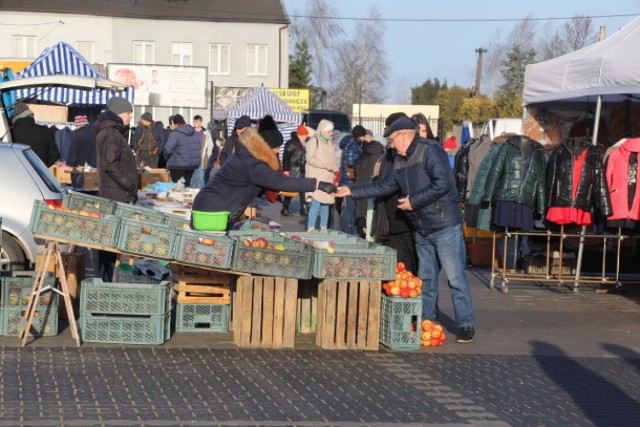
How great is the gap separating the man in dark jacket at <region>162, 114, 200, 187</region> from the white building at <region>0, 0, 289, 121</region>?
42600 mm

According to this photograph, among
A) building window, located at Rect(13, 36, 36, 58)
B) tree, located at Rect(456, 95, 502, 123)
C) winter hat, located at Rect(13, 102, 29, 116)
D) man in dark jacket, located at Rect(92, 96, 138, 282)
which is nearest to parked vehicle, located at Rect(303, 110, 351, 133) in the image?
tree, located at Rect(456, 95, 502, 123)

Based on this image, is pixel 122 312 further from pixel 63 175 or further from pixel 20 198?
pixel 63 175

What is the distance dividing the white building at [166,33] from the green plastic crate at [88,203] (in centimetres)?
5284

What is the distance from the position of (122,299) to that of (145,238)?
2.12 feet

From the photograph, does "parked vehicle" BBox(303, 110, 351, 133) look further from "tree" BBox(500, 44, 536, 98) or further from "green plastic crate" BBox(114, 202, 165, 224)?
"green plastic crate" BBox(114, 202, 165, 224)

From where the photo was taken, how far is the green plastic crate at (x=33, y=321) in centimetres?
991

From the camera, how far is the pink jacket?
1338cm

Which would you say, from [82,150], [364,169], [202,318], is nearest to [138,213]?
[202,318]

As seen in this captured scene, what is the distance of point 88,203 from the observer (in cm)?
1130

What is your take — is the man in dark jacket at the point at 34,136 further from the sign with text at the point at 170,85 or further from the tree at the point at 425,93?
the tree at the point at 425,93

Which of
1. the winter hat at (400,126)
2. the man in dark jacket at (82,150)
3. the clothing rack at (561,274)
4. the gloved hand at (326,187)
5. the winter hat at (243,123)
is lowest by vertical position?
the clothing rack at (561,274)

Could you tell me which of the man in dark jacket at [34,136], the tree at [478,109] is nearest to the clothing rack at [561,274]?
the man in dark jacket at [34,136]

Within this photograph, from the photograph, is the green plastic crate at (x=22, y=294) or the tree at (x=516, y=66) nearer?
the green plastic crate at (x=22, y=294)

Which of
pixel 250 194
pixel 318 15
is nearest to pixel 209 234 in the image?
pixel 250 194
